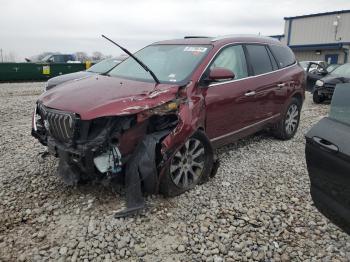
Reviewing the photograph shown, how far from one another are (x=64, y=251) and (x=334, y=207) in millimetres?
2204

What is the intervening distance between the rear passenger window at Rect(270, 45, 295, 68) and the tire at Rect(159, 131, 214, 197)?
2.54m

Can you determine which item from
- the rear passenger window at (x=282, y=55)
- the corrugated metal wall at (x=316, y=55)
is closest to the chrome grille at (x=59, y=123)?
the rear passenger window at (x=282, y=55)

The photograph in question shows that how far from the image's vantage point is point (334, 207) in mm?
2436

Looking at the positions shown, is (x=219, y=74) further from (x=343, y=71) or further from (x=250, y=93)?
(x=343, y=71)

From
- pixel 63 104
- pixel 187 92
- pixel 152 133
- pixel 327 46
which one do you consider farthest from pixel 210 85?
pixel 327 46

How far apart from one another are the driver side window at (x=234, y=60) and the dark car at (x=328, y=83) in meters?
6.86

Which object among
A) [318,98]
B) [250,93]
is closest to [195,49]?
[250,93]

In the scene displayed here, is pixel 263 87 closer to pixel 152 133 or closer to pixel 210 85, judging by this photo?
pixel 210 85

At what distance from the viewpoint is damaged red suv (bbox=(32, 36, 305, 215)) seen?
10.7 ft

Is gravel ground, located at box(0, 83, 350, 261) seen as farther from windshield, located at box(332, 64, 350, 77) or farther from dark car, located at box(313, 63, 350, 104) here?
windshield, located at box(332, 64, 350, 77)

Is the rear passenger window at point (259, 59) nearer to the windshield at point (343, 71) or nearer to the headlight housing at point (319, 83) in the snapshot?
the headlight housing at point (319, 83)

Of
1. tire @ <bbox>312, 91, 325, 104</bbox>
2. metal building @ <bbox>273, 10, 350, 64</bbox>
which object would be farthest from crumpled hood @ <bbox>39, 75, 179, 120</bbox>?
metal building @ <bbox>273, 10, 350, 64</bbox>

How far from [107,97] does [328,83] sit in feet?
30.0

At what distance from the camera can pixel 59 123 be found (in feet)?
11.0
